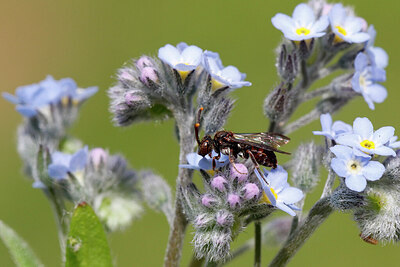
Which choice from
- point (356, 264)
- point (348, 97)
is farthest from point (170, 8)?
point (348, 97)

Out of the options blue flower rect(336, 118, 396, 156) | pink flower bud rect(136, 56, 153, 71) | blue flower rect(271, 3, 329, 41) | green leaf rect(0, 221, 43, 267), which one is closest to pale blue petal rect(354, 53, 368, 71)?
blue flower rect(271, 3, 329, 41)

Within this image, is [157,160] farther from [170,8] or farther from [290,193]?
[290,193]

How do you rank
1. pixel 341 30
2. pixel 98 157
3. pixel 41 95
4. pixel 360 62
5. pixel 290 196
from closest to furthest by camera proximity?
pixel 290 196
pixel 360 62
pixel 341 30
pixel 98 157
pixel 41 95

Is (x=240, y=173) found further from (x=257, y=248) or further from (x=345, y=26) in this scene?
(x=345, y=26)

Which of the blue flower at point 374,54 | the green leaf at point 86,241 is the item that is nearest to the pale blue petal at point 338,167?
the blue flower at point 374,54

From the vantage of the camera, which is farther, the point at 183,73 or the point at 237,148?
the point at 183,73

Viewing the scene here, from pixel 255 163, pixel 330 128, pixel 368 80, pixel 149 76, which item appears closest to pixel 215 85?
pixel 149 76

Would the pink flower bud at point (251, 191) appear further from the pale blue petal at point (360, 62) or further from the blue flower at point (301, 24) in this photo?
the pale blue petal at point (360, 62)
